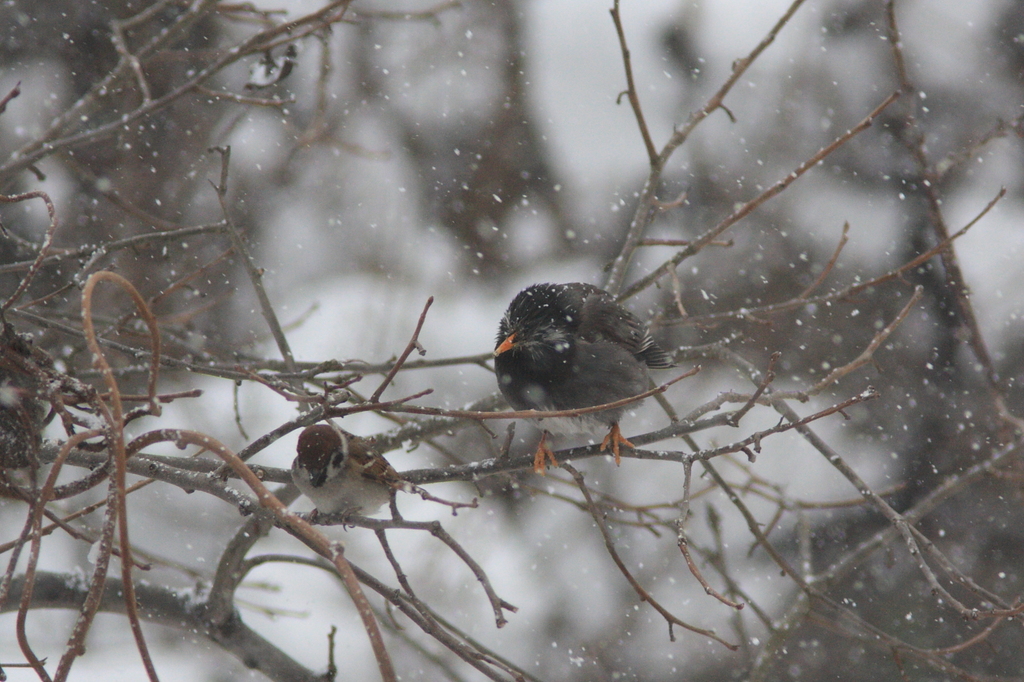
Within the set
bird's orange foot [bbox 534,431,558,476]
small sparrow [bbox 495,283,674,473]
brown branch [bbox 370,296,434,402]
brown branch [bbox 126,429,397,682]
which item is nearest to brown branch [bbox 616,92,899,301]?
small sparrow [bbox 495,283,674,473]

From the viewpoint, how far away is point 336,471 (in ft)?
8.27

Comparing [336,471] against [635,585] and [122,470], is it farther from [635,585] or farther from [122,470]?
[122,470]

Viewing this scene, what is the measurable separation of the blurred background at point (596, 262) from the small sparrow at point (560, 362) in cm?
241

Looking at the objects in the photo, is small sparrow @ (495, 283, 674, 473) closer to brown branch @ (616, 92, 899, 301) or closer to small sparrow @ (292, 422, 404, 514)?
brown branch @ (616, 92, 899, 301)

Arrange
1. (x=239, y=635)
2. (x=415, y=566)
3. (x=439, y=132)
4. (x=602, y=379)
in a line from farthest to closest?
(x=439, y=132)
(x=415, y=566)
(x=602, y=379)
(x=239, y=635)

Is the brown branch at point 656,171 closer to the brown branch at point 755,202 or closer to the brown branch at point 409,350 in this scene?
the brown branch at point 755,202

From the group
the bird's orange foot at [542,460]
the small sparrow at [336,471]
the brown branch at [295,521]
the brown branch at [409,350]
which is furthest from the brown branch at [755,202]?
the brown branch at [295,521]

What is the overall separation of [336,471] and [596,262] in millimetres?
4610

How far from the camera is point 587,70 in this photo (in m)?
8.09

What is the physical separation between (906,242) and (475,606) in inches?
195

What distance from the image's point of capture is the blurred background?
5590mm

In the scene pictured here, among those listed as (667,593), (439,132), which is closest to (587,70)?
(439,132)

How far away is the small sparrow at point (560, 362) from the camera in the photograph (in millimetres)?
3004

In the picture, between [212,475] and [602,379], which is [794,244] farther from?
[212,475]
